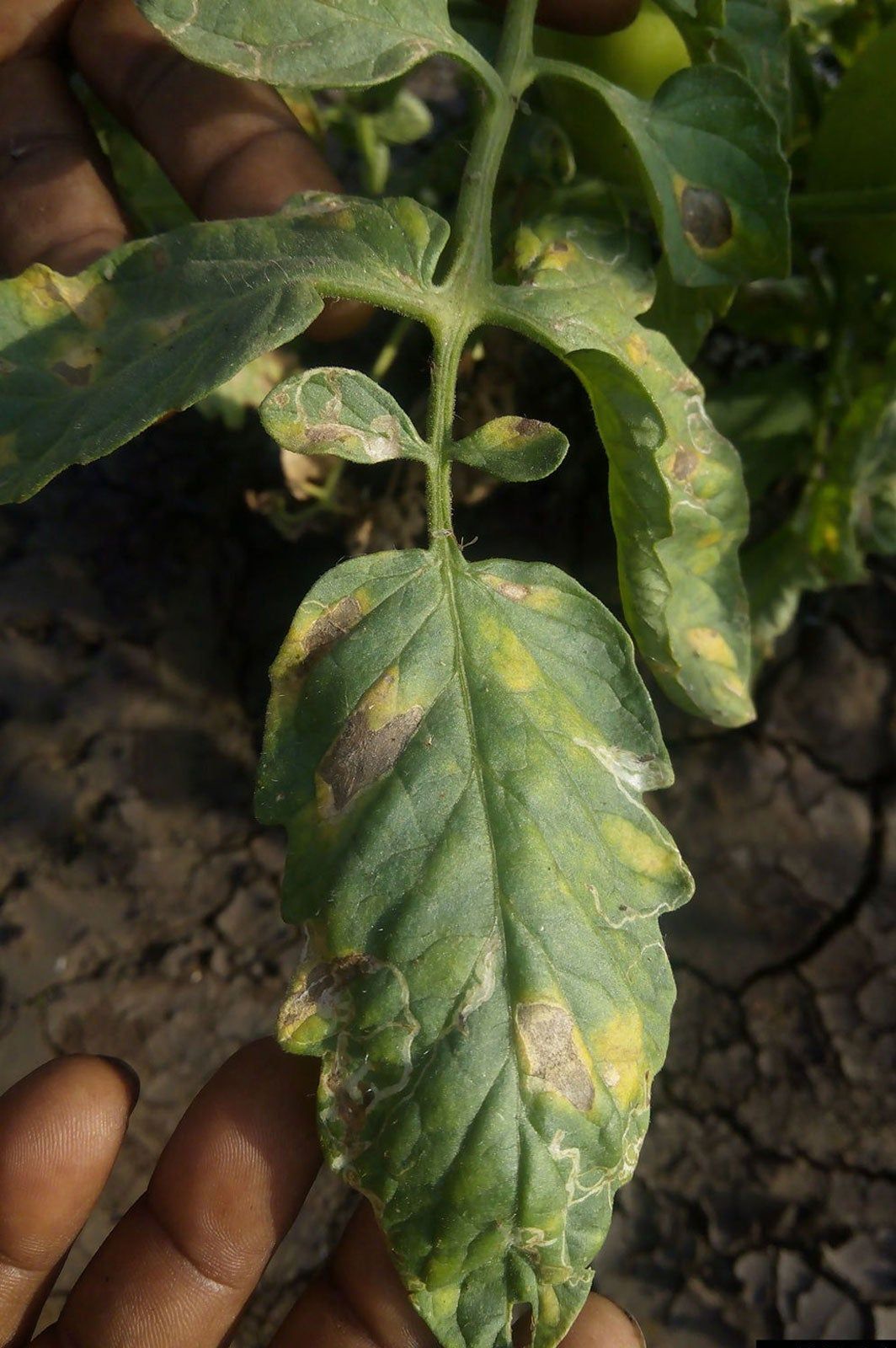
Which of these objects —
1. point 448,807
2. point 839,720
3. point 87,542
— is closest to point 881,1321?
point 839,720

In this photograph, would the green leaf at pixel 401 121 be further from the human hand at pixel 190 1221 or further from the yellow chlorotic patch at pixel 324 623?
the human hand at pixel 190 1221

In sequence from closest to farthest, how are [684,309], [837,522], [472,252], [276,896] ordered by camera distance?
[472,252] < [684,309] < [837,522] < [276,896]

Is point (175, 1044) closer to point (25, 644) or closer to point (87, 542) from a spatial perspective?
point (25, 644)

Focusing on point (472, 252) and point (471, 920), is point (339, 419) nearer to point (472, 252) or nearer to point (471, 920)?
point (472, 252)

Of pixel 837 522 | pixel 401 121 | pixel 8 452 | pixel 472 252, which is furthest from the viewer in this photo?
pixel 401 121

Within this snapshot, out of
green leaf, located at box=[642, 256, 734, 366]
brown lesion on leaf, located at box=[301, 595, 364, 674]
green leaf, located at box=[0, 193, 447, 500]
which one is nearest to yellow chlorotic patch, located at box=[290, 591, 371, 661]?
brown lesion on leaf, located at box=[301, 595, 364, 674]

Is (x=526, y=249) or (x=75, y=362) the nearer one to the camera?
(x=75, y=362)

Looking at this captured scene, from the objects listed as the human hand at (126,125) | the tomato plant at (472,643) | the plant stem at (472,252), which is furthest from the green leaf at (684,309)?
the human hand at (126,125)

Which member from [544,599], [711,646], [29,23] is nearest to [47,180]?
[29,23]
